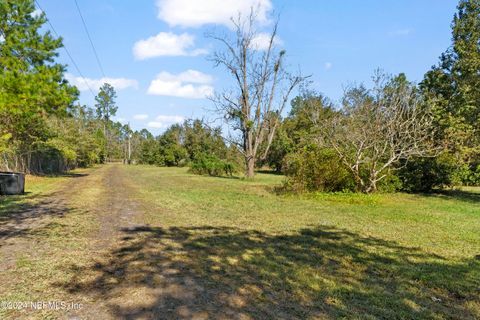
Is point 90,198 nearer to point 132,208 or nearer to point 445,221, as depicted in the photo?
point 132,208

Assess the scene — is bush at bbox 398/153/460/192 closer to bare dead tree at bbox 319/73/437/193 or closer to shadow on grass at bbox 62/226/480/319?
bare dead tree at bbox 319/73/437/193

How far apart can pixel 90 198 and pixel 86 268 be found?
858 cm

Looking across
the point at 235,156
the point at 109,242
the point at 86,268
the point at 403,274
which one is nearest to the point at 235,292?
the point at 86,268

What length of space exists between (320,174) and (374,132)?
110 inches

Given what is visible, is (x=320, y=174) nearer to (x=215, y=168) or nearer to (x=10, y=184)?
(x=10, y=184)

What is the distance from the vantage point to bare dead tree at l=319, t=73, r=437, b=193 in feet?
44.5

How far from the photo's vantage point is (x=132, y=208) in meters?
10.2

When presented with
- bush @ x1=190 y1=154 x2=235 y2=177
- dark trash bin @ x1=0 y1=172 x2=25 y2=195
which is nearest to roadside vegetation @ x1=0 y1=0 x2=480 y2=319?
dark trash bin @ x1=0 y1=172 x2=25 y2=195

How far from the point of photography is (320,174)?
48.2 feet

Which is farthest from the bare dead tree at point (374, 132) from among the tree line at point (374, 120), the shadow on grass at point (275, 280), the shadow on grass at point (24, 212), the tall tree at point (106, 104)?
the tall tree at point (106, 104)

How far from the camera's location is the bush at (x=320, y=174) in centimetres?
1470

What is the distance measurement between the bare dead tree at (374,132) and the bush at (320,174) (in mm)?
413

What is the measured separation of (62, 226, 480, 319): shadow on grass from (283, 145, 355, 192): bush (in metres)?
8.28

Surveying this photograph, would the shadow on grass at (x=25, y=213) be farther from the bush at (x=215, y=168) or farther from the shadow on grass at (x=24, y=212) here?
the bush at (x=215, y=168)
